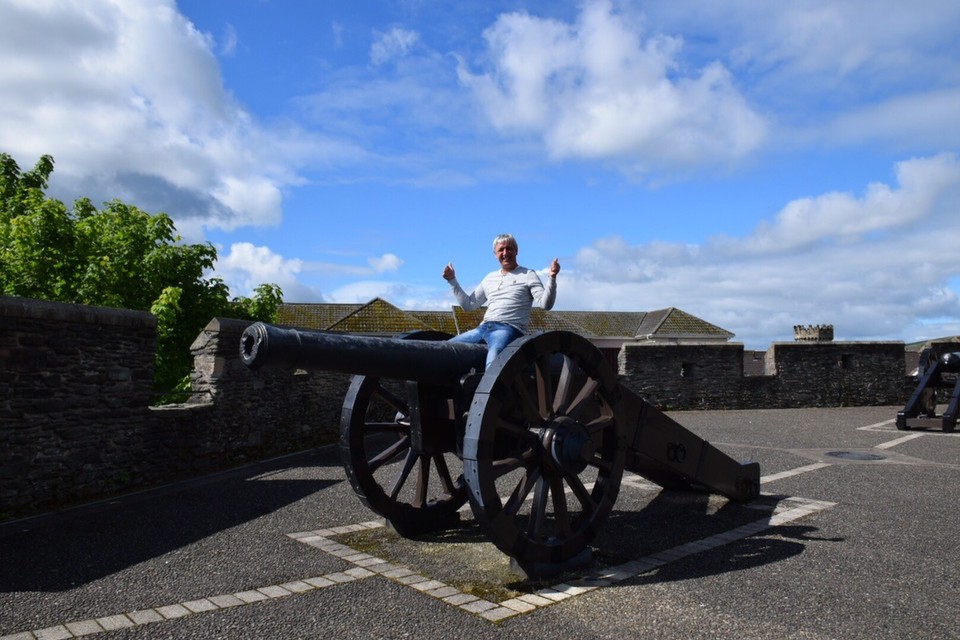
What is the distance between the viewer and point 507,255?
5.69 m

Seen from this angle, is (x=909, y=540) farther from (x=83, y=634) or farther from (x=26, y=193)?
(x=26, y=193)

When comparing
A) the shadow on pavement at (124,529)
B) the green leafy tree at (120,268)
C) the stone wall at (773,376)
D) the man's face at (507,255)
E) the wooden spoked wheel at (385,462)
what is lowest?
the shadow on pavement at (124,529)

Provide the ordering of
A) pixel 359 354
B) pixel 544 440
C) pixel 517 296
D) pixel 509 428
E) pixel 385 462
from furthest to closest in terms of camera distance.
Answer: pixel 385 462
pixel 517 296
pixel 544 440
pixel 509 428
pixel 359 354

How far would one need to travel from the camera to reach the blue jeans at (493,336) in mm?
5176

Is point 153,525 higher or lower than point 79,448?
lower

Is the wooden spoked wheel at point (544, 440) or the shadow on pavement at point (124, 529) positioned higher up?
the wooden spoked wheel at point (544, 440)

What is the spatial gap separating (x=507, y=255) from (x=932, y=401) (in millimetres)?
13034

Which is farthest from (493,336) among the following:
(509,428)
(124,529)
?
(124,529)

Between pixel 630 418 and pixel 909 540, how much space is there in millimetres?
2371

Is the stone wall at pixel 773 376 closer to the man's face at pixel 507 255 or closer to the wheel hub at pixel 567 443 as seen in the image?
the man's face at pixel 507 255

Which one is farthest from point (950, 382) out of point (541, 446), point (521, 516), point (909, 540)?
point (541, 446)

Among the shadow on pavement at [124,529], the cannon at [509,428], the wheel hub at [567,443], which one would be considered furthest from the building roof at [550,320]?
the wheel hub at [567,443]

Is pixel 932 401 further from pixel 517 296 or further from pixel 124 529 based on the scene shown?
pixel 124 529

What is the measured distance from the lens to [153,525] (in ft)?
20.6
